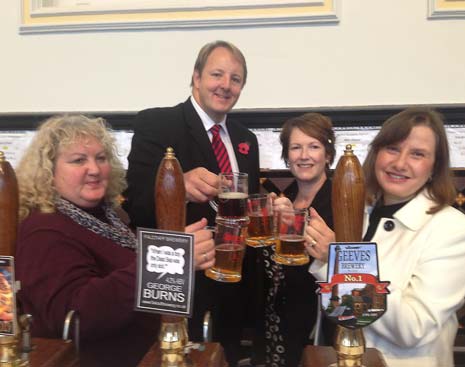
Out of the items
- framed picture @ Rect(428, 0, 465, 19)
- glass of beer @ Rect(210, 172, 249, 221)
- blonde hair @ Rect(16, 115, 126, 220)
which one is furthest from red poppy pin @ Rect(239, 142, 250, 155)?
framed picture @ Rect(428, 0, 465, 19)

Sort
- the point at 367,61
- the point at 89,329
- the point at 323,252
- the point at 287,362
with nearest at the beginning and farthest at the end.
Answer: the point at 323,252 → the point at 89,329 → the point at 287,362 → the point at 367,61

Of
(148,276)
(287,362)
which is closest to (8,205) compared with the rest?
(148,276)

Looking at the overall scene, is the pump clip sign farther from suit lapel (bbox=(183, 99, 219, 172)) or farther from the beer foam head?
suit lapel (bbox=(183, 99, 219, 172))

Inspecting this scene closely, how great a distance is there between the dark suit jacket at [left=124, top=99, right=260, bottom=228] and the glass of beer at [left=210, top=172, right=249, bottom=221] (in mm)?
596

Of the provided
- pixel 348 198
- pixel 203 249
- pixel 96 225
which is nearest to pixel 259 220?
pixel 203 249

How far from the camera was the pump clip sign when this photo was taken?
79cm

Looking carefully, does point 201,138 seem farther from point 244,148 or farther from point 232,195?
point 232,195

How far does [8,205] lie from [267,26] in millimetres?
1908

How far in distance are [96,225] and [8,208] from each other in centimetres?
63

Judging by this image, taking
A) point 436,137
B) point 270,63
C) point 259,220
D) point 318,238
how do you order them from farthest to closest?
point 270,63
point 436,137
point 259,220
point 318,238

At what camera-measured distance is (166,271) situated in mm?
792

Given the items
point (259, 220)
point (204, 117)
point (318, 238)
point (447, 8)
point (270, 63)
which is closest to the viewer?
point (318, 238)

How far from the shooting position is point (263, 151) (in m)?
2.47

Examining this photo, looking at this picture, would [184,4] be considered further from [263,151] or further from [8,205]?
[8,205]
